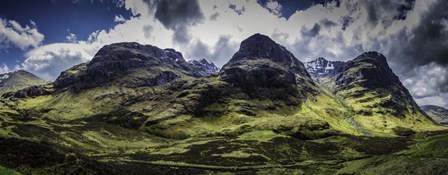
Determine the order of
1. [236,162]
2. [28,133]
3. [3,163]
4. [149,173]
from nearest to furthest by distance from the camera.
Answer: [3,163] < [149,173] < [236,162] < [28,133]

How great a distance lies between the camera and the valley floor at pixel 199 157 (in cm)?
5994

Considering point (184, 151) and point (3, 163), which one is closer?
point (3, 163)

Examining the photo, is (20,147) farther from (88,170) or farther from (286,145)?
(286,145)

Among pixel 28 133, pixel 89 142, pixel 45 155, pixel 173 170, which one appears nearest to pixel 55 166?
pixel 45 155

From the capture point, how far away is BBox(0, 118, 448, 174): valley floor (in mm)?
59938

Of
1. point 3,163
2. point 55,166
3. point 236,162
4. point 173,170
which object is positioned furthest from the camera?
point 236,162

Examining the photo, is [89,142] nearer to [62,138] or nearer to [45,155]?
[62,138]

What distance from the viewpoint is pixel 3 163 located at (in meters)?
54.8

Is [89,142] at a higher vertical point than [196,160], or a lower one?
higher

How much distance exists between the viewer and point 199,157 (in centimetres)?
15725

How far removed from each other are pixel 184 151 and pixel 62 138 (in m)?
56.2

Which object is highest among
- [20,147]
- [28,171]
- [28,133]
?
[28,133]

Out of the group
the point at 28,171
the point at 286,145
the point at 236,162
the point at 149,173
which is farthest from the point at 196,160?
the point at 28,171

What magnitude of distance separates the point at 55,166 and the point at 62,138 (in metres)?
124
